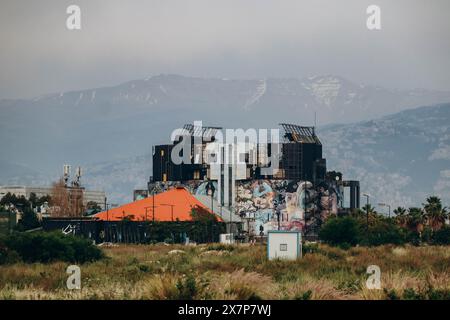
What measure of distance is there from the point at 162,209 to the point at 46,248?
97563 mm

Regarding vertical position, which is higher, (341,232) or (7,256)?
(7,256)

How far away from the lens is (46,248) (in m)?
59.8

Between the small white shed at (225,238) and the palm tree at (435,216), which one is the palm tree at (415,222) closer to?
the palm tree at (435,216)

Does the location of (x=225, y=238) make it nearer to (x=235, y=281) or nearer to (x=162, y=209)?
(x=162, y=209)

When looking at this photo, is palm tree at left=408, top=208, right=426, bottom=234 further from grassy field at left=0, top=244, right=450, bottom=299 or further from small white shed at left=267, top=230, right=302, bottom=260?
grassy field at left=0, top=244, right=450, bottom=299

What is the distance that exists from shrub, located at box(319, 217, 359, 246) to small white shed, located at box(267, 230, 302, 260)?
42332mm

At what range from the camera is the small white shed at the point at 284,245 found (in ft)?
206

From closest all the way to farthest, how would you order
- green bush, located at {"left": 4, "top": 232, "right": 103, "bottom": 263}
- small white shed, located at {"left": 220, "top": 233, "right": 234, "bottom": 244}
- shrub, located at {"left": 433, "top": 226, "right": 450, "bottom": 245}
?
green bush, located at {"left": 4, "top": 232, "right": 103, "bottom": 263} < shrub, located at {"left": 433, "top": 226, "right": 450, "bottom": 245} < small white shed, located at {"left": 220, "top": 233, "right": 234, "bottom": 244}

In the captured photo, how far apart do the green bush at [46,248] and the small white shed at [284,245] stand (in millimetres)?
10698

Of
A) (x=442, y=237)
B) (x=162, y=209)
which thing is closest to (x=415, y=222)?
(x=442, y=237)

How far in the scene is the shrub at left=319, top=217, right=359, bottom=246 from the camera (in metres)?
107

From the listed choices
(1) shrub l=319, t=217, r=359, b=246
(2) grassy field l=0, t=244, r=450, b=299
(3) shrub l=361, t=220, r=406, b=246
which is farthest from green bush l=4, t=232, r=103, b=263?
(1) shrub l=319, t=217, r=359, b=246

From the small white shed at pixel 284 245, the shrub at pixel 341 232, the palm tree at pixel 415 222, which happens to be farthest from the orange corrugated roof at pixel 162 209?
the small white shed at pixel 284 245
